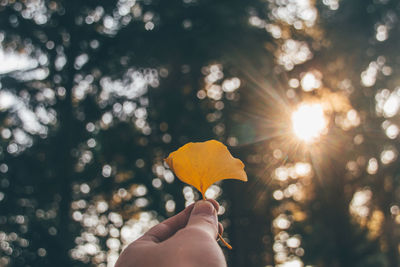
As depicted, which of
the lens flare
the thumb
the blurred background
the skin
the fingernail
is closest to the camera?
the skin

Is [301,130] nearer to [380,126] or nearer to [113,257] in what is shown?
[380,126]

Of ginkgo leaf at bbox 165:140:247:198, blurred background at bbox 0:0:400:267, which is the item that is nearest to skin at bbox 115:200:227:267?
ginkgo leaf at bbox 165:140:247:198

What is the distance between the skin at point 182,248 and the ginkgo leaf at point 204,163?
0.13 m

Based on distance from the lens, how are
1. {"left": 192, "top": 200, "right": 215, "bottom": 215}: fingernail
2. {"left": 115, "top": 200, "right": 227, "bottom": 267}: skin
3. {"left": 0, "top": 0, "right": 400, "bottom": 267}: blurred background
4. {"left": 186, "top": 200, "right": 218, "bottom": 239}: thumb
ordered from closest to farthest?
{"left": 115, "top": 200, "right": 227, "bottom": 267}: skin → {"left": 186, "top": 200, "right": 218, "bottom": 239}: thumb → {"left": 192, "top": 200, "right": 215, "bottom": 215}: fingernail → {"left": 0, "top": 0, "right": 400, "bottom": 267}: blurred background

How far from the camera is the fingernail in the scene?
1257mm

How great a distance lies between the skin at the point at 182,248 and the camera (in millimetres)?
977

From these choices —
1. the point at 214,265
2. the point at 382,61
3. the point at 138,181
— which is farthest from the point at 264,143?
the point at 214,265

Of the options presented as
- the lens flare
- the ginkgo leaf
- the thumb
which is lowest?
the thumb

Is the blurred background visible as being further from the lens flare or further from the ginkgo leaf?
the ginkgo leaf

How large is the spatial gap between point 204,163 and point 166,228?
0.95ft

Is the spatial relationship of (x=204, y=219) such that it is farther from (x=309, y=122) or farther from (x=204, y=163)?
(x=309, y=122)

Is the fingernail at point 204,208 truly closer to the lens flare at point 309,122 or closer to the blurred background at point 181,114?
the blurred background at point 181,114

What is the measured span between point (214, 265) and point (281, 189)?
10935 mm

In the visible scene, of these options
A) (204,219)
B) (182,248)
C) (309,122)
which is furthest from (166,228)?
(309,122)
